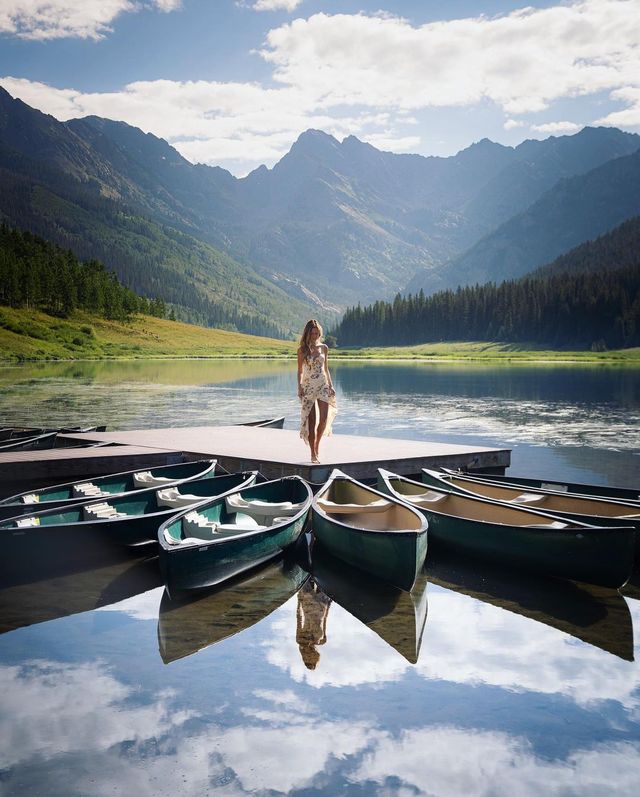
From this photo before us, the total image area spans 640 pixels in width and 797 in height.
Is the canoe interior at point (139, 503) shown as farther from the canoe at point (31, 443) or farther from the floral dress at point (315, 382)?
the canoe at point (31, 443)

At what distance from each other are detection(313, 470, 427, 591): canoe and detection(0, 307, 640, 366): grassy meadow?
11282 centimetres

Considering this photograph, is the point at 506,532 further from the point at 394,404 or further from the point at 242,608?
the point at 394,404

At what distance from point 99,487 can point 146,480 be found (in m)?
1.06

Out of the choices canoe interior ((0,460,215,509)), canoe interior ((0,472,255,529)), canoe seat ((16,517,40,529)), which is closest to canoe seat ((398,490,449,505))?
canoe interior ((0,472,255,529))

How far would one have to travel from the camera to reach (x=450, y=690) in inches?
342

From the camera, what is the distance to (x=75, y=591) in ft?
40.0

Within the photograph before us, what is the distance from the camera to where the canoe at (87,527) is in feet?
39.3

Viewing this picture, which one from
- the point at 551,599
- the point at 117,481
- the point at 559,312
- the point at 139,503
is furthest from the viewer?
the point at 559,312

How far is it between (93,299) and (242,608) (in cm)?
16106

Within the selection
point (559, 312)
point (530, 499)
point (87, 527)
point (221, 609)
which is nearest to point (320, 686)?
point (221, 609)

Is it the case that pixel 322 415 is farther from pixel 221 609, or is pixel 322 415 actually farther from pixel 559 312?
pixel 559 312

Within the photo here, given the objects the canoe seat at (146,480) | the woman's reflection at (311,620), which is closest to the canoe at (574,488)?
the woman's reflection at (311,620)

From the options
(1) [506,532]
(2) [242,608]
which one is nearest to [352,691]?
(2) [242,608]

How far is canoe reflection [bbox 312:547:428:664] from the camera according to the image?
10.4 metres
